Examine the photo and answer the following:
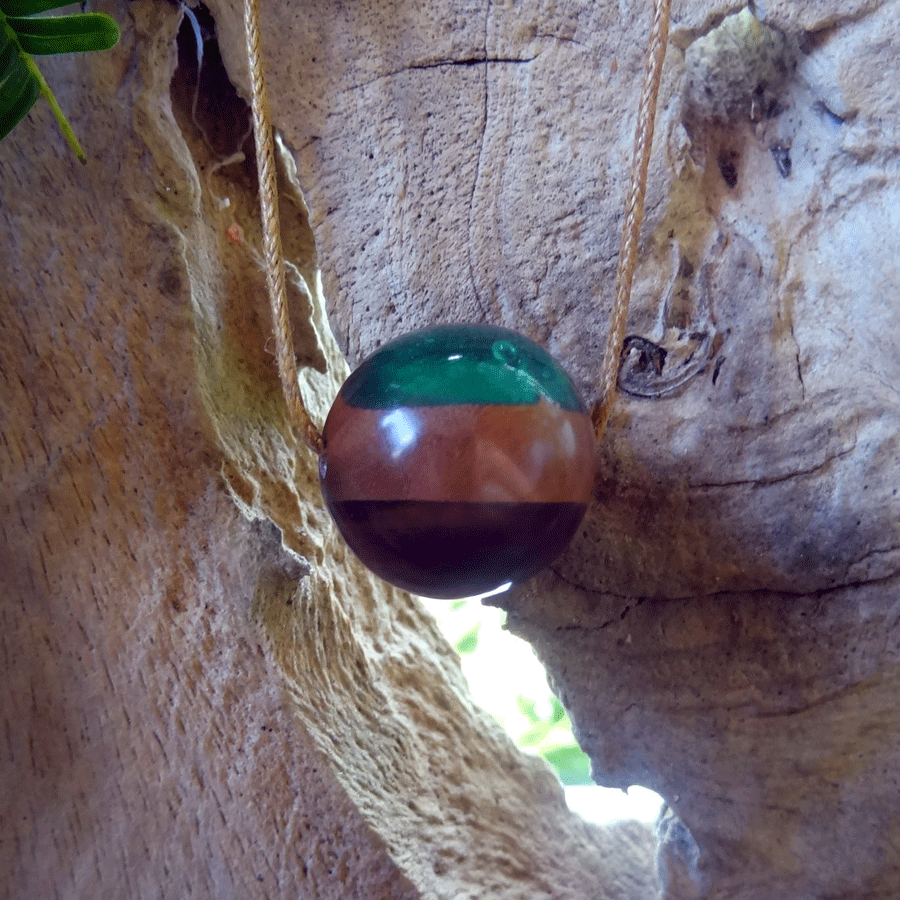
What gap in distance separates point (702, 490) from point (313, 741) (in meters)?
0.49

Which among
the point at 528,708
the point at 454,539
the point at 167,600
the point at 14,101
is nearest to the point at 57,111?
the point at 14,101

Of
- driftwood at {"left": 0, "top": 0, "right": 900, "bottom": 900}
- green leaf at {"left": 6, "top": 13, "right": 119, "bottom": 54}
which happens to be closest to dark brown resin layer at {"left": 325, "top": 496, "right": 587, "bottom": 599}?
driftwood at {"left": 0, "top": 0, "right": 900, "bottom": 900}

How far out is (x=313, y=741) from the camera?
90cm

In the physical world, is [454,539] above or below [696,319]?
below

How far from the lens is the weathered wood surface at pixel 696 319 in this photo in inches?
31.4

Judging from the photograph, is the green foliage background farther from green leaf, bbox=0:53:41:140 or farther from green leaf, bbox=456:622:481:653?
green leaf, bbox=0:53:41:140

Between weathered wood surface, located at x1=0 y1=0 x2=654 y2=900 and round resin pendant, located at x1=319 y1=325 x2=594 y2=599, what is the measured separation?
278 millimetres

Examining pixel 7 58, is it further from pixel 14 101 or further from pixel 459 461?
pixel 459 461

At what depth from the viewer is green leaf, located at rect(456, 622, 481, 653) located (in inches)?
63.4

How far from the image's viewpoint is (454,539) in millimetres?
666

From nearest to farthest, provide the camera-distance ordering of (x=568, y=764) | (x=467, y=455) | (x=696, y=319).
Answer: (x=467, y=455)
(x=696, y=319)
(x=568, y=764)

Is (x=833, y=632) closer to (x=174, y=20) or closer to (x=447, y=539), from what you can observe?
(x=447, y=539)

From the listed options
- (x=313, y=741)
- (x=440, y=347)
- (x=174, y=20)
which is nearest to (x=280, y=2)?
(x=174, y=20)

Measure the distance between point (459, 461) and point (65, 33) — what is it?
63 centimetres
